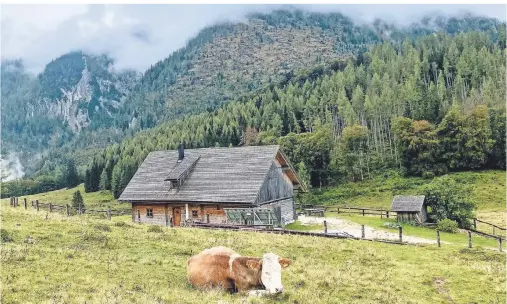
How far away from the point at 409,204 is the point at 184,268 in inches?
1379

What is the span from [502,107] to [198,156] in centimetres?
7305

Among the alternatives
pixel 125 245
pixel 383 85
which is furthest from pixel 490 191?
pixel 125 245

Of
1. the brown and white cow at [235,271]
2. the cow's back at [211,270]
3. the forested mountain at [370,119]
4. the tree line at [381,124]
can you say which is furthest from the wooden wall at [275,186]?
the tree line at [381,124]

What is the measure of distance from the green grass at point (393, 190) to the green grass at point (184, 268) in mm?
47682

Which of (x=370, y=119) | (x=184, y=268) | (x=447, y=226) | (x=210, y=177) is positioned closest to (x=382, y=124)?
(x=370, y=119)

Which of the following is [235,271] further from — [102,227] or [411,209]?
[411,209]

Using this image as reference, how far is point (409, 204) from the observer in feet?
150

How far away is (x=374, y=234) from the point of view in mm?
35406

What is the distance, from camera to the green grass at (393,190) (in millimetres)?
68438

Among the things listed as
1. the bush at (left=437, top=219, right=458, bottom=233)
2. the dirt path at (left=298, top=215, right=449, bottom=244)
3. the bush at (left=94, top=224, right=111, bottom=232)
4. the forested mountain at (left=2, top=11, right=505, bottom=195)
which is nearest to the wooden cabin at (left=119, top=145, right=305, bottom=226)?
the dirt path at (left=298, top=215, right=449, bottom=244)

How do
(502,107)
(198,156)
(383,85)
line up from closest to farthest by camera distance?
(198,156)
(502,107)
(383,85)

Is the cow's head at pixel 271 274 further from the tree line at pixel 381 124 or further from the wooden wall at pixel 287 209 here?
the tree line at pixel 381 124

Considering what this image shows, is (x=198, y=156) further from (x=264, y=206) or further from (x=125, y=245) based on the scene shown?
(x=125, y=245)

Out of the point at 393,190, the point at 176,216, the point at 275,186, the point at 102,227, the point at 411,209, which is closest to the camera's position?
the point at 102,227
